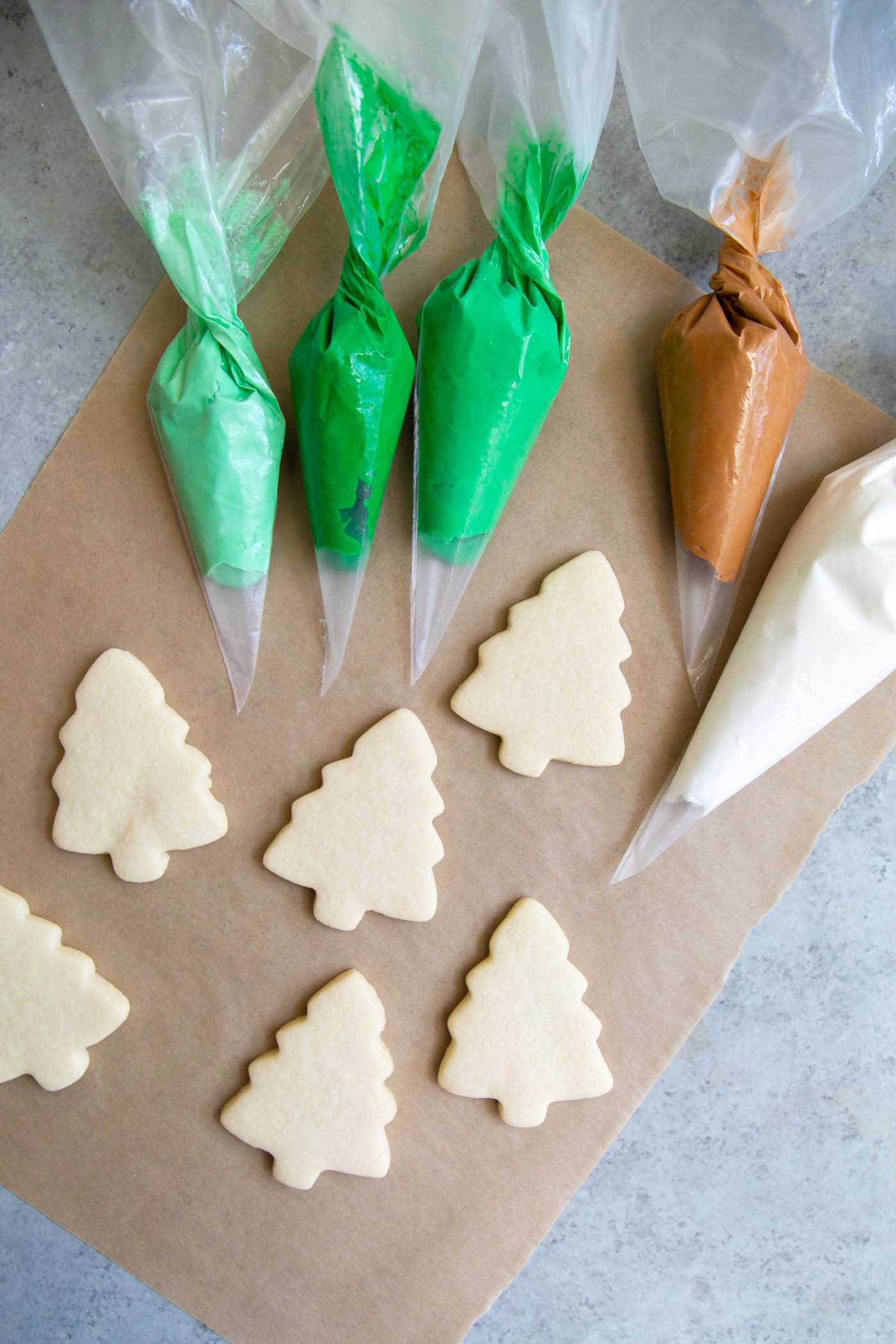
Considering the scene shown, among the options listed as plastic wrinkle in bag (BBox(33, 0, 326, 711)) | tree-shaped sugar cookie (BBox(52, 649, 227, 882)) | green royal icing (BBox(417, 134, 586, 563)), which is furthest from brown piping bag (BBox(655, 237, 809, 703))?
tree-shaped sugar cookie (BBox(52, 649, 227, 882))

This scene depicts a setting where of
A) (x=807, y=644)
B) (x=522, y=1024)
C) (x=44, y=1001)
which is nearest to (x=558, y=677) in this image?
(x=807, y=644)

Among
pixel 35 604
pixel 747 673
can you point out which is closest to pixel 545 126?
pixel 747 673

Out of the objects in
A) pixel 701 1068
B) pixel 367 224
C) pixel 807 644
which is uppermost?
pixel 367 224

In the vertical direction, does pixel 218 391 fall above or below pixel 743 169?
below

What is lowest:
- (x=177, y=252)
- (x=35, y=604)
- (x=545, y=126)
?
(x=35, y=604)

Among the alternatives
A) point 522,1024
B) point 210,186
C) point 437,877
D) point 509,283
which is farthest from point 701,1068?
point 210,186

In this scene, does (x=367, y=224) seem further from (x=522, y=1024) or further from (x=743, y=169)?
(x=522, y=1024)

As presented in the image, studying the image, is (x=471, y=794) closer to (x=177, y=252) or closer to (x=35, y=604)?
(x=35, y=604)

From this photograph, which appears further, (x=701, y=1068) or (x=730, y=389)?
(x=701, y=1068)
